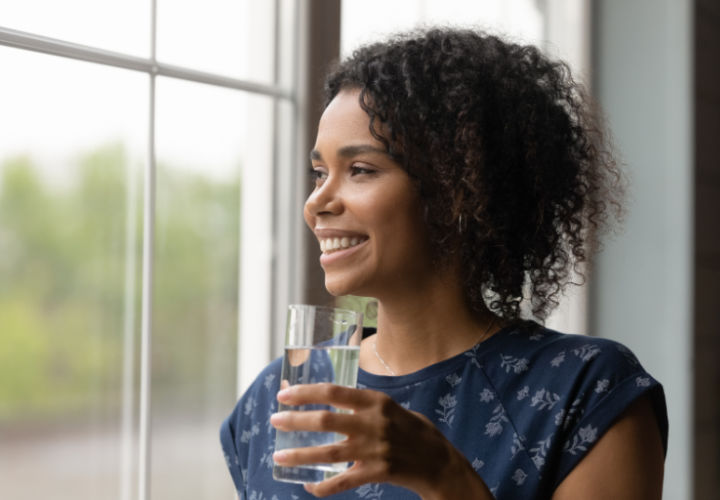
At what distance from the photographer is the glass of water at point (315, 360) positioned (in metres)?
1.01

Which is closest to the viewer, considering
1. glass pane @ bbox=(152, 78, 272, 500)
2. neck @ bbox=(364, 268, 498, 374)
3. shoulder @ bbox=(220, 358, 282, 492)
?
neck @ bbox=(364, 268, 498, 374)

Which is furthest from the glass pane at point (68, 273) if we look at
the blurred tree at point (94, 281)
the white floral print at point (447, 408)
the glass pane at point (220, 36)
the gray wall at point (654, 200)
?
the gray wall at point (654, 200)

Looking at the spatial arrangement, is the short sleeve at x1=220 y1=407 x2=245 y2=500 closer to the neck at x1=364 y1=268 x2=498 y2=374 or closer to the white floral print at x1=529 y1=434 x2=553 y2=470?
the neck at x1=364 y1=268 x2=498 y2=374

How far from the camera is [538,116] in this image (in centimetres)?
140

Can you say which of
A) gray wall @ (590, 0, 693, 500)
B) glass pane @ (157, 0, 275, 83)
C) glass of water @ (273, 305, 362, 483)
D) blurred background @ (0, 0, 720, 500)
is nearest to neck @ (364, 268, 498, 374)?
glass of water @ (273, 305, 362, 483)

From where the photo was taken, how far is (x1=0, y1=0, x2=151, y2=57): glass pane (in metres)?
1.45

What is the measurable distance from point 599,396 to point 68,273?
2.95 feet

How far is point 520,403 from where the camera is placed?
1.33 m

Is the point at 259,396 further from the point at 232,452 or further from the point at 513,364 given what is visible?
the point at 513,364

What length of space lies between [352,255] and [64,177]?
1.86 feet

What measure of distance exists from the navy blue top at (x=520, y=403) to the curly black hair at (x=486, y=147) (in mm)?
115

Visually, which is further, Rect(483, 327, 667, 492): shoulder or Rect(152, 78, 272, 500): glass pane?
Rect(152, 78, 272, 500): glass pane

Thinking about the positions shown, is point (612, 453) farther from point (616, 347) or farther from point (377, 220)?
point (377, 220)

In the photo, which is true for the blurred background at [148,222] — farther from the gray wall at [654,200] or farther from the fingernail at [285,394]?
the gray wall at [654,200]
